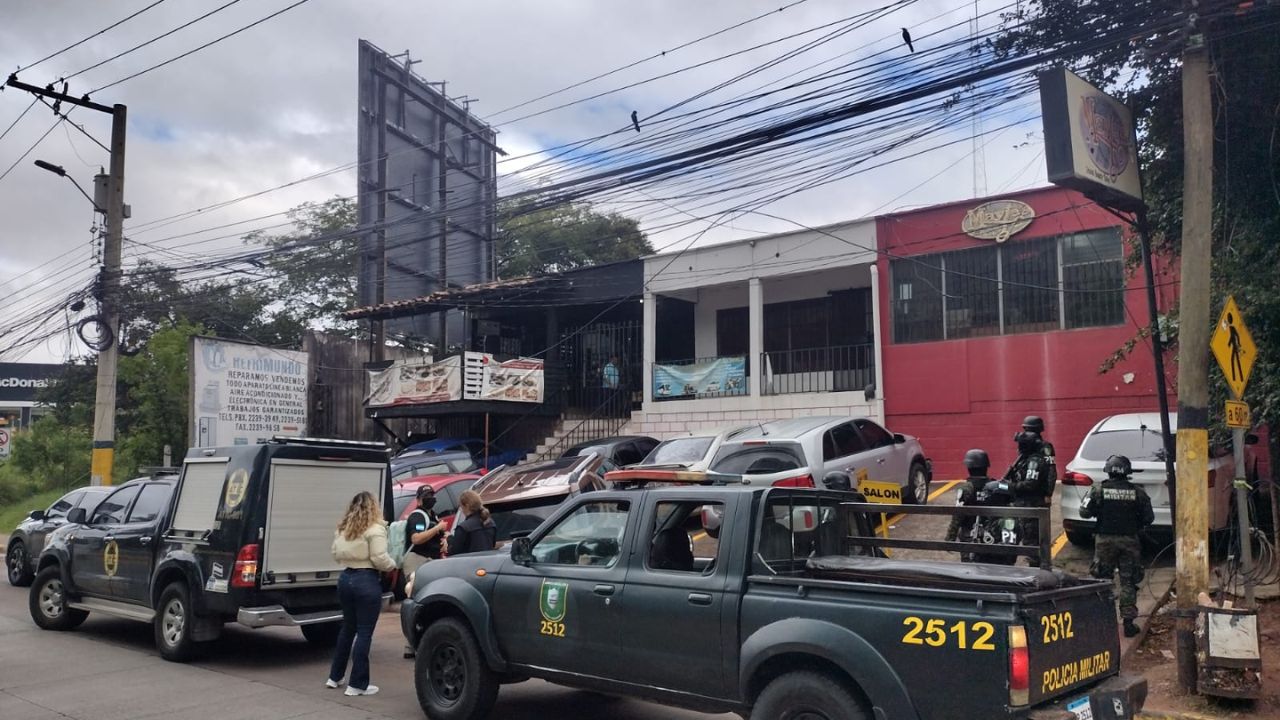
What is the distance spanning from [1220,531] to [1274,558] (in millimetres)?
1957

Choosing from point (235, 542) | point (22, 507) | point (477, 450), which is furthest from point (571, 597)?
point (22, 507)

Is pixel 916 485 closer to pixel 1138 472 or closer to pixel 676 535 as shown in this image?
pixel 1138 472

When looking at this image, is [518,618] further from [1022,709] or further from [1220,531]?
[1220,531]

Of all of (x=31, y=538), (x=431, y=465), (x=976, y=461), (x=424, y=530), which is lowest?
(x=31, y=538)

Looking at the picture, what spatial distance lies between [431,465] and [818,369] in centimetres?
924

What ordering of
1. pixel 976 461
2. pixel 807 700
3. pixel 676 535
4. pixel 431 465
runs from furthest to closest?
pixel 431 465 → pixel 976 461 → pixel 676 535 → pixel 807 700

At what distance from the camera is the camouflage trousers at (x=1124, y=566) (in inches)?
336

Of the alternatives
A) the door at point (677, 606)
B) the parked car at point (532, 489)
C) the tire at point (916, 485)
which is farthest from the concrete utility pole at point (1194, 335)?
the tire at point (916, 485)

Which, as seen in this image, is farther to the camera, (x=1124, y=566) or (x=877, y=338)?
(x=877, y=338)

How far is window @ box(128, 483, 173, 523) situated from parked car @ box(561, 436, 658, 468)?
7.70 metres

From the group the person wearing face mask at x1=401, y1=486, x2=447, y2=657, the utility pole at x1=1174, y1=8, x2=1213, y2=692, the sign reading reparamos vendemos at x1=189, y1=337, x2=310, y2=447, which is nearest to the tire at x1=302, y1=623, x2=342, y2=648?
the person wearing face mask at x1=401, y1=486, x2=447, y2=657

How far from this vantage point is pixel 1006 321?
730 inches

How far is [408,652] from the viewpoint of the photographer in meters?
9.19

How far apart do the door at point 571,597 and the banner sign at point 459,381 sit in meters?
16.2
